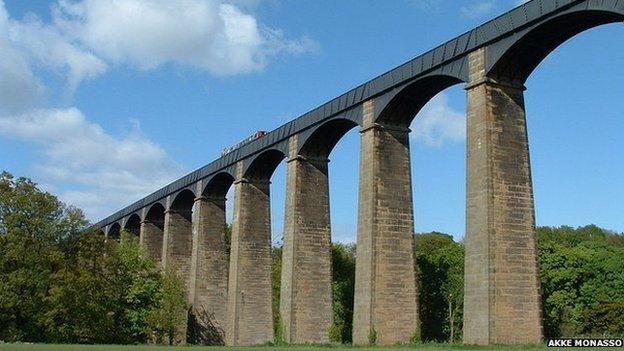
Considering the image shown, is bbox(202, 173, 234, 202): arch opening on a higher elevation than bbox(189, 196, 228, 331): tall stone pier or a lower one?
→ higher

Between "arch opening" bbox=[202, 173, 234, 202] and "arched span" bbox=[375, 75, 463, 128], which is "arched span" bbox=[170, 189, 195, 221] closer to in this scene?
"arch opening" bbox=[202, 173, 234, 202]

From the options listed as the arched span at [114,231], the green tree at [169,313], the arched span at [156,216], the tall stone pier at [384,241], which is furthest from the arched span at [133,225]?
the tall stone pier at [384,241]

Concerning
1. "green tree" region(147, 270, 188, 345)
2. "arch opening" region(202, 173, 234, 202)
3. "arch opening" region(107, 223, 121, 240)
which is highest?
"arch opening" region(202, 173, 234, 202)

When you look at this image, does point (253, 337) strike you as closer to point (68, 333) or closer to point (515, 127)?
point (68, 333)

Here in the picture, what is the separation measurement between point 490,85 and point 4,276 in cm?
2700

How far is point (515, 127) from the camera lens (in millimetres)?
27047

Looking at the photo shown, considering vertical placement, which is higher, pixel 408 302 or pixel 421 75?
pixel 421 75

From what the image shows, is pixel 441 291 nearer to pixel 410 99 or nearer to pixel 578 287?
pixel 578 287

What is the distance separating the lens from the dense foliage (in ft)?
132

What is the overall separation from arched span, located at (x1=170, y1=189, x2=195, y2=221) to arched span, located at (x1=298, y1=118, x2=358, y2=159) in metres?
18.3

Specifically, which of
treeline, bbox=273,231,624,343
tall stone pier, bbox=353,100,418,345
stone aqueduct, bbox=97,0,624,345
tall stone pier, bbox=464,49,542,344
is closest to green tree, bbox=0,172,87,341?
stone aqueduct, bbox=97,0,624,345

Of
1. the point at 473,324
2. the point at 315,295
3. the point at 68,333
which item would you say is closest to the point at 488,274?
the point at 473,324

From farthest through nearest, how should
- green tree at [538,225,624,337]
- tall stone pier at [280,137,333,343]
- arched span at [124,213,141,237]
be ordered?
1. arched span at [124,213,141,237]
2. green tree at [538,225,624,337]
3. tall stone pier at [280,137,333,343]

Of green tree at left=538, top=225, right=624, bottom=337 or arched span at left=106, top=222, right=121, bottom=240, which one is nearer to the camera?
green tree at left=538, top=225, right=624, bottom=337
